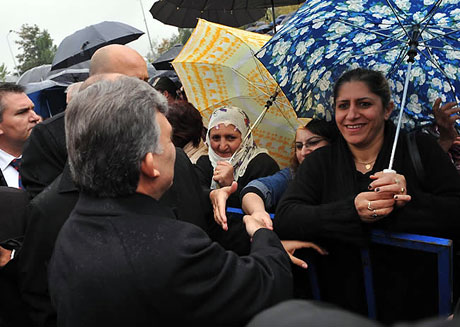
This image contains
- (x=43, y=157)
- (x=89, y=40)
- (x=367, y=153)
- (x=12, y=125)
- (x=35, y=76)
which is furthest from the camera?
(x=35, y=76)

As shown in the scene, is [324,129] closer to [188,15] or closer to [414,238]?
[414,238]

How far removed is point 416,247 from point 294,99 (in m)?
1.44

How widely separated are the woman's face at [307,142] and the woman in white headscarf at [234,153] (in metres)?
0.24

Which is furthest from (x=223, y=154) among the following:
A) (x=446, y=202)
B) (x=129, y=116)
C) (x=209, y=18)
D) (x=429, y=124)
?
(x=209, y=18)

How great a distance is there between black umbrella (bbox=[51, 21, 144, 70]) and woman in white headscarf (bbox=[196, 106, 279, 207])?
17.0 ft

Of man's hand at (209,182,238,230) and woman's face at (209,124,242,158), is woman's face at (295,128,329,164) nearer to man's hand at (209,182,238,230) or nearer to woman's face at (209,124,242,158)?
woman's face at (209,124,242,158)

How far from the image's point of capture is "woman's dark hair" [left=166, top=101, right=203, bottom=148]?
3773 mm

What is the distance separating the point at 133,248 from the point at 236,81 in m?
2.72

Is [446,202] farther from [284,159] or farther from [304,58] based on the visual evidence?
[284,159]

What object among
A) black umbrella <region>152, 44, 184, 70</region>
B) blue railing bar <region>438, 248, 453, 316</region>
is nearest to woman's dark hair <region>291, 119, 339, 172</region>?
blue railing bar <region>438, 248, 453, 316</region>

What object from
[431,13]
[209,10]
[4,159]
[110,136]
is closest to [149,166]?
[110,136]

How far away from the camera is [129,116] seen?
1337 millimetres

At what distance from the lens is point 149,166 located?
1.39 metres

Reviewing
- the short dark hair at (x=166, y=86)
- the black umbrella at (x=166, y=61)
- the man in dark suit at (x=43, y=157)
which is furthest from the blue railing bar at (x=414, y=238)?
the black umbrella at (x=166, y=61)
